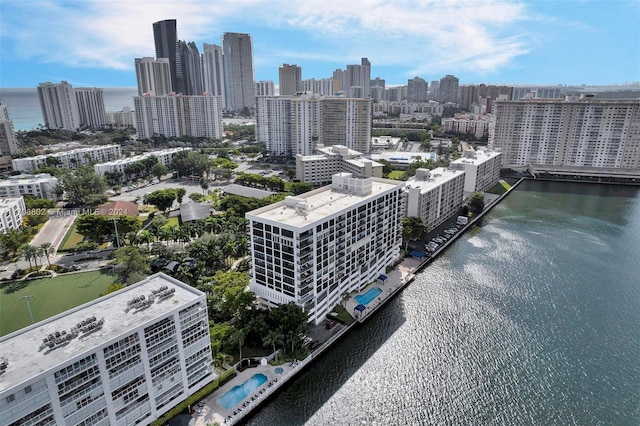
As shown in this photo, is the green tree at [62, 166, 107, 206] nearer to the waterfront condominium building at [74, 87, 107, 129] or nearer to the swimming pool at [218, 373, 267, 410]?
the swimming pool at [218, 373, 267, 410]

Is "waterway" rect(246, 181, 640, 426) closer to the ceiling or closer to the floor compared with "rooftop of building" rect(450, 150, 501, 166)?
closer to the floor

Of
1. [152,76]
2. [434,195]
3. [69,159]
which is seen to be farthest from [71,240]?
[152,76]

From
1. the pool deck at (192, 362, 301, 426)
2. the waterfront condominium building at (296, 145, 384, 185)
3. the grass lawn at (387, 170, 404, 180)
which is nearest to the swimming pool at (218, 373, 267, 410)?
the pool deck at (192, 362, 301, 426)

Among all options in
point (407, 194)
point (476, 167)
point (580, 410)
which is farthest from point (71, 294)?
point (476, 167)

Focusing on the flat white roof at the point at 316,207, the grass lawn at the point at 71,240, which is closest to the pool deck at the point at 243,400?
the flat white roof at the point at 316,207

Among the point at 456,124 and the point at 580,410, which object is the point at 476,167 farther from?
the point at 456,124

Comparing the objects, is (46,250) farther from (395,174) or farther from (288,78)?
(288,78)
